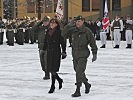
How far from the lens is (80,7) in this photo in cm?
5159

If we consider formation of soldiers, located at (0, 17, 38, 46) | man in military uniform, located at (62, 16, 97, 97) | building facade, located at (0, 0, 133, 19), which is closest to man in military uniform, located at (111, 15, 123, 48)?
formation of soldiers, located at (0, 17, 38, 46)

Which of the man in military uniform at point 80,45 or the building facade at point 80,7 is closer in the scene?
the man in military uniform at point 80,45

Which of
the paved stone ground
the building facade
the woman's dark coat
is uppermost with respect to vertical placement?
the building facade

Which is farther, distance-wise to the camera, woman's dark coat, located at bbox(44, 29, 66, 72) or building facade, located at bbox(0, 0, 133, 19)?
building facade, located at bbox(0, 0, 133, 19)

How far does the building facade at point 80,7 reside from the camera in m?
47.7

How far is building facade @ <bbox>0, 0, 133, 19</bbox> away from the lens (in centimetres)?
4772

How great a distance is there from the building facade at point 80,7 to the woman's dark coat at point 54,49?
36042 mm

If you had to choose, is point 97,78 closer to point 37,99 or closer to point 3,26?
point 37,99

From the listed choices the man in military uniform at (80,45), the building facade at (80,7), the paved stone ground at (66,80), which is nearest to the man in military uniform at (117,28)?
the paved stone ground at (66,80)

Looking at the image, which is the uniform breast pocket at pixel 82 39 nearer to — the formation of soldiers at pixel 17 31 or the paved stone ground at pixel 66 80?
the paved stone ground at pixel 66 80

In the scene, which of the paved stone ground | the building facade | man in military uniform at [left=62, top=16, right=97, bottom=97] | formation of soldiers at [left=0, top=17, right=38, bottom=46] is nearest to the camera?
man in military uniform at [left=62, top=16, right=97, bottom=97]

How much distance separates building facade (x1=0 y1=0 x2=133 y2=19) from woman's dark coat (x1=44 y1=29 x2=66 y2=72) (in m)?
36.0

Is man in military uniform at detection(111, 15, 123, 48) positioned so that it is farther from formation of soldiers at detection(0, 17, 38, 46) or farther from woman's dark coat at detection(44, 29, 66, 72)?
woman's dark coat at detection(44, 29, 66, 72)

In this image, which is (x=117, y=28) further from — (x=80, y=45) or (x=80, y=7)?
(x=80, y=7)
